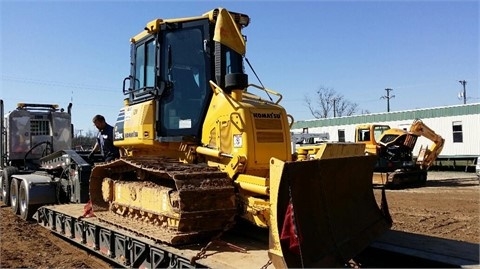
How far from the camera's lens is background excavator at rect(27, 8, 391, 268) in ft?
15.7

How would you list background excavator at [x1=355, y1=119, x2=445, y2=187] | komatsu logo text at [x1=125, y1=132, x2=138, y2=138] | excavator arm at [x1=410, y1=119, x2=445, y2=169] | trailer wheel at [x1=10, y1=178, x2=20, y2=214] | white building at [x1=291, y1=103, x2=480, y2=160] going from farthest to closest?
1. white building at [x1=291, y1=103, x2=480, y2=160]
2. excavator arm at [x1=410, y1=119, x2=445, y2=169]
3. background excavator at [x1=355, y1=119, x2=445, y2=187]
4. trailer wheel at [x1=10, y1=178, x2=20, y2=214]
5. komatsu logo text at [x1=125, y1=132, x2=138, y2=138]

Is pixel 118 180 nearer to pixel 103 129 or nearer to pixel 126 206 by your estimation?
pixel 126 206

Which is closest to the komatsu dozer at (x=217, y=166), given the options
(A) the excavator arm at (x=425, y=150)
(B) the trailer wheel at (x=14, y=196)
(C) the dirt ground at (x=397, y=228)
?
(C) the dirt ground at (x=397, y=228)

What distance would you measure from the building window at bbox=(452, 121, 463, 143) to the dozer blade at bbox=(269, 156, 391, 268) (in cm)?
2510

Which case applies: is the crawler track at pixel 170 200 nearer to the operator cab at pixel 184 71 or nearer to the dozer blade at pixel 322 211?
the operator cab at pixel 184 71

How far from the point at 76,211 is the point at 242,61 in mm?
4651

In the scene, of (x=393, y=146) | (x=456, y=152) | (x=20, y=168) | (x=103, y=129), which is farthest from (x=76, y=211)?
(x=456, y=152)

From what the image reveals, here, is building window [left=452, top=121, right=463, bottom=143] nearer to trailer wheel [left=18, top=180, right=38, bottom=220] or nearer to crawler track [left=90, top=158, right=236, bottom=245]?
trailer wheel [left=18, top=180, right=38, bottom=220]

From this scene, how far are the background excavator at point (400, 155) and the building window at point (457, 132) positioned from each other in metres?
8.63

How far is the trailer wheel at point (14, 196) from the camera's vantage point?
12.8 m

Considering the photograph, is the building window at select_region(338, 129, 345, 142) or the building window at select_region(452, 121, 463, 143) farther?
the building window at select_region(338, 129, 345, 142)

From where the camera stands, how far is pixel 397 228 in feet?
33.1

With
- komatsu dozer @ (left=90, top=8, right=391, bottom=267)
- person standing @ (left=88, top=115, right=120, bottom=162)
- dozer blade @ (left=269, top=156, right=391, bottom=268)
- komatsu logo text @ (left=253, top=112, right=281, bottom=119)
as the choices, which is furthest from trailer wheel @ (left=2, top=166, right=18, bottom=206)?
dozer blade @ (left=269, top=156, right=391, bottom=268)

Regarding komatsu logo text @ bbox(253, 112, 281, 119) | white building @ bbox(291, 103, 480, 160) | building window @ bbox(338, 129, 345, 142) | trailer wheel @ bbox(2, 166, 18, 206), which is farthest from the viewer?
building window @ bbox(338, 129, 345, 142)
